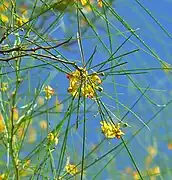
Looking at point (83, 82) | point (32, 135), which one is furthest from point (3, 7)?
point (32, 135)

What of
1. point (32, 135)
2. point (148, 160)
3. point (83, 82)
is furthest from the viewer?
point (148, 160)

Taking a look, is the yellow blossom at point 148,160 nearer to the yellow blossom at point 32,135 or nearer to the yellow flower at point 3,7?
the yellow blossom at point 32,135

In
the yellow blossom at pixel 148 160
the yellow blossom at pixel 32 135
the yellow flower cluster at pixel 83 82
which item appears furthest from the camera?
the yellow blossom at pixel 148 160

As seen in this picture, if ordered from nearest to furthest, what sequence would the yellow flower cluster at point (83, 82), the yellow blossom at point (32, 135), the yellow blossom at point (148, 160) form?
the yellow flower cluster at point (83, 82) → the yellow blossom at point (32, 135) → the yellow blossom at point (148, 160)

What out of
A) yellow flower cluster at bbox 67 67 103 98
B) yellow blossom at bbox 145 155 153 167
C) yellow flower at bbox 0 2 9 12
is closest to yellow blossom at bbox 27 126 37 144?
yellow blossom at bbox 145 155 153 167

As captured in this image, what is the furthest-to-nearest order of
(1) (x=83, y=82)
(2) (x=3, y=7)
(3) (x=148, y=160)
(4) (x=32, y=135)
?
(3) (x=148, y=160) < (4) (x=32, y=135) < (2) (x=3, y=7) < (1) (x=83, y=82)

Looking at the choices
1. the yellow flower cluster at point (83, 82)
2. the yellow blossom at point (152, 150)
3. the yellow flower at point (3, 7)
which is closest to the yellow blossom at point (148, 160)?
the yellow blossom at point (152, 150)

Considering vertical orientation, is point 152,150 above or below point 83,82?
above

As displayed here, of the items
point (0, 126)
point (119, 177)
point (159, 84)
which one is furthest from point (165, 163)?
point (0, 126)

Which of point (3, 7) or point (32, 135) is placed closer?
point (3, 7)

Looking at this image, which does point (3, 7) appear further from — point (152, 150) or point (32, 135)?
point (152, 150)
